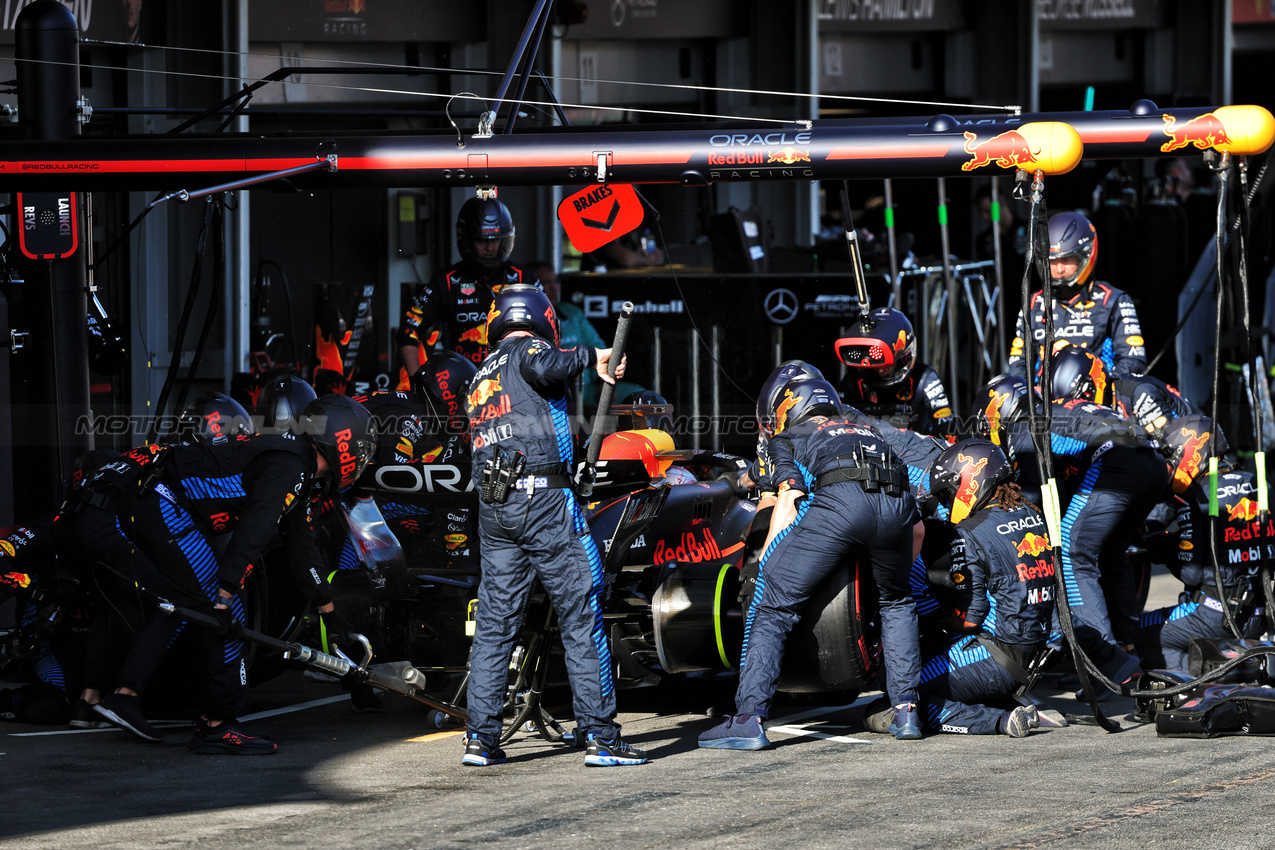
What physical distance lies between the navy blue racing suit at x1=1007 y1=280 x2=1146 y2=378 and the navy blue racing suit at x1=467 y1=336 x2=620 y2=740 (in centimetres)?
378

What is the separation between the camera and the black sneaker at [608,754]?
6605 millimetres

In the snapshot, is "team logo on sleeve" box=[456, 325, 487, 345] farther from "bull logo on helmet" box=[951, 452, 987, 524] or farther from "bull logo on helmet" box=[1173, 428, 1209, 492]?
"bull logo on helmet" box=[1173, 428, 1209, 492]

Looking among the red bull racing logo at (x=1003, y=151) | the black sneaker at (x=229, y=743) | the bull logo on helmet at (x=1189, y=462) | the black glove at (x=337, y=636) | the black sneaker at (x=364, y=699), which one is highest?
the red bull racing logo at (x=1003, y=151)

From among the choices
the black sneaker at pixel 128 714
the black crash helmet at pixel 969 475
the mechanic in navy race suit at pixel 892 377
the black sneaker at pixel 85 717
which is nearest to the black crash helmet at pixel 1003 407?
the mechanic in navy race suit at pixel 892 377

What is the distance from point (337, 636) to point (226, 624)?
2.54ft

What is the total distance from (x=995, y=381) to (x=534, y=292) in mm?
2889

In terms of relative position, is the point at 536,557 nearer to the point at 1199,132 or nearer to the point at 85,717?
the point at 85,717

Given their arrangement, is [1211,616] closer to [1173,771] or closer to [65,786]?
[1173,771]

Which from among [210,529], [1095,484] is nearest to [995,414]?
[1095,484]

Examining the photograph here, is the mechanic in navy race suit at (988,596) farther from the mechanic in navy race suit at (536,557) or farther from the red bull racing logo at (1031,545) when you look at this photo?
the mechanic in navy race suit at (536,557)

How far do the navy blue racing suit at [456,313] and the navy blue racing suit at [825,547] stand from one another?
11.7 ft

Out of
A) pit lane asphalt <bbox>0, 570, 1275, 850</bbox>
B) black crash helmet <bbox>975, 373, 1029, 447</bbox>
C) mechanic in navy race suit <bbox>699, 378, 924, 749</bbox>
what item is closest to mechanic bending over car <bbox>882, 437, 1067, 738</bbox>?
pit lane asphalt <bbox>0, 570, 1275, 850</bbox>

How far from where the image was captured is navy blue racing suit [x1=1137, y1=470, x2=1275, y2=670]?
8586mm

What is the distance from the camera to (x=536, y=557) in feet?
22.0
